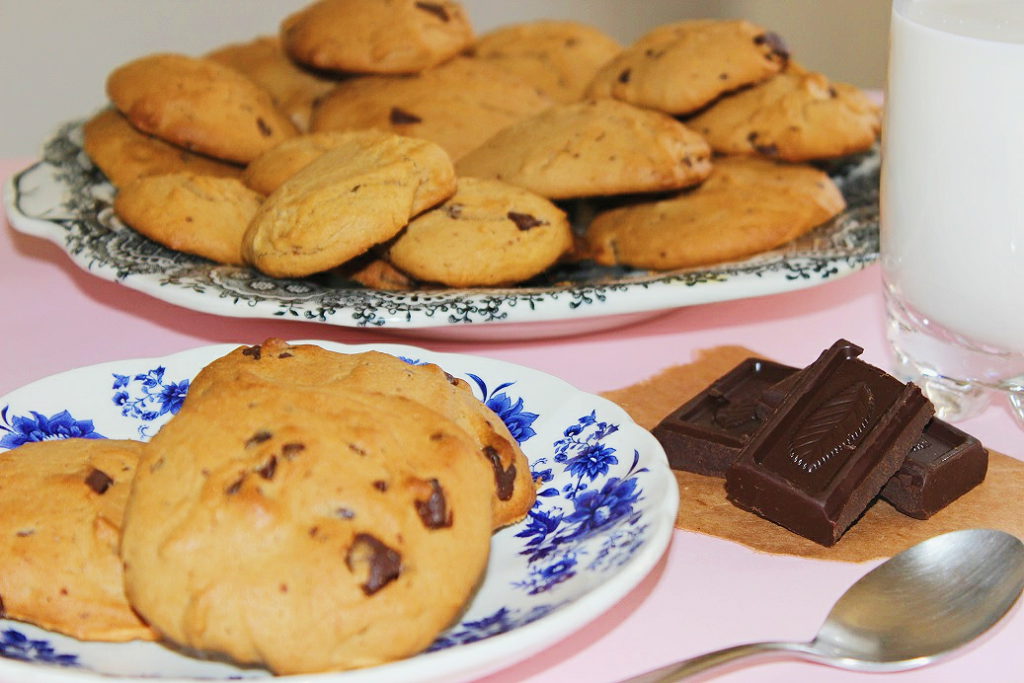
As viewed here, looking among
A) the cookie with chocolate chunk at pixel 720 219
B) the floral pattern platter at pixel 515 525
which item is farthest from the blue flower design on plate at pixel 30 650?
the cookie with chocolate chunk at pixel 720 219

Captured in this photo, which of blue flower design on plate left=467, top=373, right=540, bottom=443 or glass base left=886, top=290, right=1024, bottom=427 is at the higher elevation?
blue flower design on plate left=467, top=373, right=540, bottom=443

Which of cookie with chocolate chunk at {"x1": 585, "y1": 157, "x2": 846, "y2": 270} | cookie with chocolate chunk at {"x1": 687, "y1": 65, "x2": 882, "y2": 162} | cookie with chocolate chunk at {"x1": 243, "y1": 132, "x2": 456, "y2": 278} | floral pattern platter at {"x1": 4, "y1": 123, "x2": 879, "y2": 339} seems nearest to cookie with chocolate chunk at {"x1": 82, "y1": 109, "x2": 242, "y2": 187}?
floral pattern platter at {"x1": 4, "y1": 123, "x2": 879, "y2": 339}

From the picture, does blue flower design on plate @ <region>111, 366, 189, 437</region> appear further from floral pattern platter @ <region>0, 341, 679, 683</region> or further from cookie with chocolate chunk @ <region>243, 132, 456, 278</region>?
cookie with chocolate chunk @ <region>243, 132, 456, 278</region>

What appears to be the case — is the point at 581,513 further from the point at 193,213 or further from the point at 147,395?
the point at 193,213

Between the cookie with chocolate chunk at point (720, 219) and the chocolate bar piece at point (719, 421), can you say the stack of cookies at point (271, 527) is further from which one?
the cookie with chocolate chunk at point (720, 219)

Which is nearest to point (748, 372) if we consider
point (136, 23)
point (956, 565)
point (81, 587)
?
point (956, 565)

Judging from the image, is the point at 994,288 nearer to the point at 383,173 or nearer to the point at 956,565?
the point at 956,565

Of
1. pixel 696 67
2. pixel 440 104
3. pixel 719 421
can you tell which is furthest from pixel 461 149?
pixel 719 421
